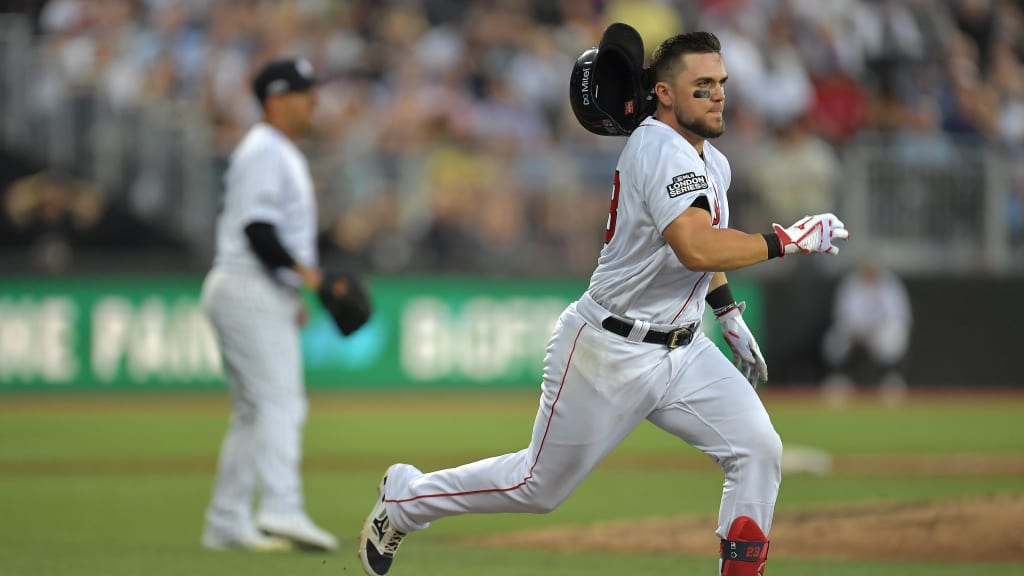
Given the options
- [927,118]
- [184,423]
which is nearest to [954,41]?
Answer: [927,118]

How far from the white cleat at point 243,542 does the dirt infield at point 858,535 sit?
52.7 inches

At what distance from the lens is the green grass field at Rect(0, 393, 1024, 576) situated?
25.2 feet

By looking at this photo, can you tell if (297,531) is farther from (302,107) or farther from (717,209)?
(717,209)

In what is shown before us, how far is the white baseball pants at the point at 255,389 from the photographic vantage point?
8078mm

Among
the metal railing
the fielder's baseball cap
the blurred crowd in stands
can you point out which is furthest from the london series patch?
the metal railing

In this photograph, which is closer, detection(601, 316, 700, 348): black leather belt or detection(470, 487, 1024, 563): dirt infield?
detection(601, 316, 700, 348): black leather belt

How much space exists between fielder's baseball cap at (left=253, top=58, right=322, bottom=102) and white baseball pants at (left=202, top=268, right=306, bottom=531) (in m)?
1.05

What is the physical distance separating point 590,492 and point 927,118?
10.7 meters

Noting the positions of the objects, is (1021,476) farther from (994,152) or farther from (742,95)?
(742,95)

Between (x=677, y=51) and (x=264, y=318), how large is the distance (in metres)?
3.22

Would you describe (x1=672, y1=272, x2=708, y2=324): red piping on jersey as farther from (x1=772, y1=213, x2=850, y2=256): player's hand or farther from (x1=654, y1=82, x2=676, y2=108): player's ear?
(x1=654, y1=82, x2=676, y2=108): player's ear

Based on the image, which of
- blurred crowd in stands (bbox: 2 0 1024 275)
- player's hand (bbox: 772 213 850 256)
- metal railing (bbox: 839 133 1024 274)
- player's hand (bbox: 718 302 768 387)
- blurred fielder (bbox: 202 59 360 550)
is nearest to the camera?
player's hand (bbox: 772 213 850 256)

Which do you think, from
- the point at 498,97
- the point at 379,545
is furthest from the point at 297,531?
the point at 498,97

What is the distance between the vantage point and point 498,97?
1942cm
